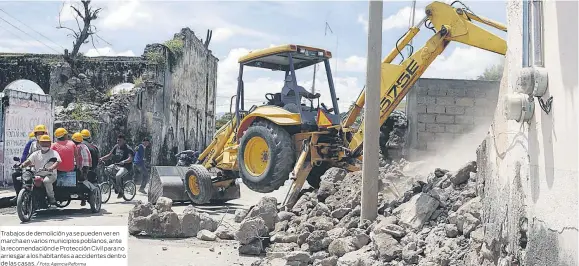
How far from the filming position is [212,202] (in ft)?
37.9

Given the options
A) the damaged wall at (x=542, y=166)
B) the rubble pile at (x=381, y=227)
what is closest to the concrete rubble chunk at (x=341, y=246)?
the rubble pile at (x=381, y=227)

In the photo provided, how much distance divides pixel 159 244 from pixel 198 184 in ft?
12.3

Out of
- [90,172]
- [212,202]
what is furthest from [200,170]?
[90,172]

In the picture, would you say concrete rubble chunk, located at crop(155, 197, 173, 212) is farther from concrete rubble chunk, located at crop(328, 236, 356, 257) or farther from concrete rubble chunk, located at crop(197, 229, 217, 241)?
concrete rubble chunk, located at crop(328, 236, 356, 257)

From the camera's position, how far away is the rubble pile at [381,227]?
493 cm

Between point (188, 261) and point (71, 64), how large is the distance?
20.1 metres

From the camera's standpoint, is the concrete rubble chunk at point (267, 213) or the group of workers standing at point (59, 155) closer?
the concrete rubble chunk at point (267, 213)

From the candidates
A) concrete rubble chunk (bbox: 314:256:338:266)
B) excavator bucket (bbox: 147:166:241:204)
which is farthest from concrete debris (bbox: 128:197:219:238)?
excavator bucket (bbox: 147:166:241:204)

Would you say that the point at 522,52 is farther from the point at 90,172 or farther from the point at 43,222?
the point at 90,172

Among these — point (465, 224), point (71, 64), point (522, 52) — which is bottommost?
point (465, 224)

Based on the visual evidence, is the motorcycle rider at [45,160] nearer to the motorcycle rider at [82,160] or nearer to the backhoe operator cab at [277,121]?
the motorcycle rider at [82,160]

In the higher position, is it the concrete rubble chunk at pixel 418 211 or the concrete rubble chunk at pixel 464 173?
the concrete rubble chunk at pixel 464 173

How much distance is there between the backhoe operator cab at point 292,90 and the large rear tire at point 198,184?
1.37 metres

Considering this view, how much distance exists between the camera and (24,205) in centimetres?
846
